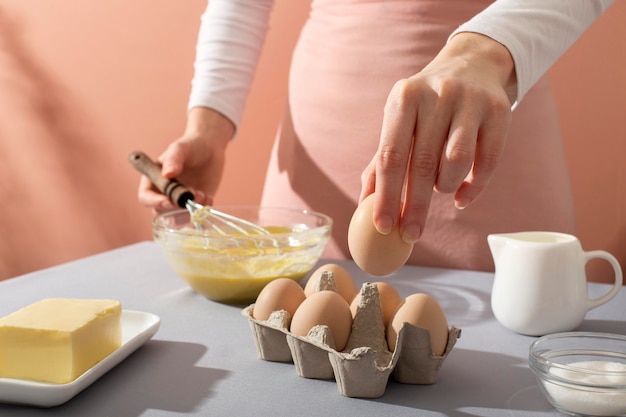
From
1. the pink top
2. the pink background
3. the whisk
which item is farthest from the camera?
the pink background

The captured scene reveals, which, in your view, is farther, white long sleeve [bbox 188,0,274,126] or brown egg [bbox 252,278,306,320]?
white long sleeve [bbox 188,0,274,126]

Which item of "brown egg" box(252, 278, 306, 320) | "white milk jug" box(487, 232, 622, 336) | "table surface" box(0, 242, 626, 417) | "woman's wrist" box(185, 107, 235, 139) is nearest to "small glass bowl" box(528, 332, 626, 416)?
"table surface" box(0, 242, 626, 417)

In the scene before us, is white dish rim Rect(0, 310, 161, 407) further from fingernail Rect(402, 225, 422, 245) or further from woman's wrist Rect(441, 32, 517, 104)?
woman's wrist Rect(441, 32, 517, 104)

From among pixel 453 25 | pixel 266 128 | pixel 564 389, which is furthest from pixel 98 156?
pixel 564 389

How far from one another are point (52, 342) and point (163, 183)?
2.05ft

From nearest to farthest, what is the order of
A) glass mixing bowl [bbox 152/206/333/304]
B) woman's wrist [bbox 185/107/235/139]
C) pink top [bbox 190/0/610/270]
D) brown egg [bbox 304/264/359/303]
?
1. brown egg [bbox 304/264/359/303]
2. glass mixing bowl [bbox 152/206/333/304]
3. pink top [bbox 190/0/610/270]
4. woman's wrist [bbox 185/107/235/139]

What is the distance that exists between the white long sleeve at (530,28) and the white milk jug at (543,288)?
0.19 metres

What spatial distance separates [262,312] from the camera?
799 millimetres

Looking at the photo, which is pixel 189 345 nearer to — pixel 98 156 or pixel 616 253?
pixel 616 253

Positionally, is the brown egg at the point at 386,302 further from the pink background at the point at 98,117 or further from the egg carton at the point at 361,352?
the pink background at the point at 98,117

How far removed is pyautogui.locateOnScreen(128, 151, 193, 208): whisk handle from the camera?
1250 millimetres

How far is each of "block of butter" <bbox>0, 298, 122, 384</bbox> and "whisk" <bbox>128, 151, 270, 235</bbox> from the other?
381 mm

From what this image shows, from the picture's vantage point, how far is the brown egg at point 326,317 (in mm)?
737

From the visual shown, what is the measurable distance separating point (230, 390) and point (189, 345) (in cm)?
15
